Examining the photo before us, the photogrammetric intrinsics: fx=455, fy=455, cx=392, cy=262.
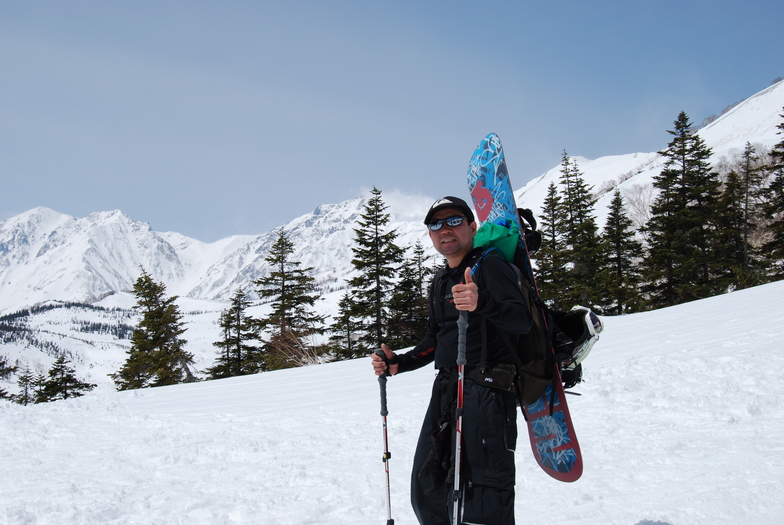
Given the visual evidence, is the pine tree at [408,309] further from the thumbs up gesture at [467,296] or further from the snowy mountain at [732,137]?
the thumbs up gesture at [467,296]

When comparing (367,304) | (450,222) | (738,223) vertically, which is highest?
(738,223)

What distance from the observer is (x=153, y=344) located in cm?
2783

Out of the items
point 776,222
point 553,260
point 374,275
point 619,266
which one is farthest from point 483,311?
point 619,266

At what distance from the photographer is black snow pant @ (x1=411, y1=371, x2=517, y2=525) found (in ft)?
7.34

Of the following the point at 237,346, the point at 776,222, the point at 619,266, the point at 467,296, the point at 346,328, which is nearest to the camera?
the point at 467,296

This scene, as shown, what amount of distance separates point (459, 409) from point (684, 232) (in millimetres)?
27931

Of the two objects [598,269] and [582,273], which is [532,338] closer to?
[582,273]

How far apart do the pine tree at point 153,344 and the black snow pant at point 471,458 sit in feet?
91.0

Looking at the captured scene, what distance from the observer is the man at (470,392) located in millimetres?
2248

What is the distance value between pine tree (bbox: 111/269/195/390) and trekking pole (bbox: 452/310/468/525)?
2798 centimetres

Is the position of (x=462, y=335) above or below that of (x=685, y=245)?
below

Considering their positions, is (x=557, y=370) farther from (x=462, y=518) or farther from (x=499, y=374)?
(x=462, y=518)

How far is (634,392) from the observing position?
6.11 meters

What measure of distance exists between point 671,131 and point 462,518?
31.2 metres
